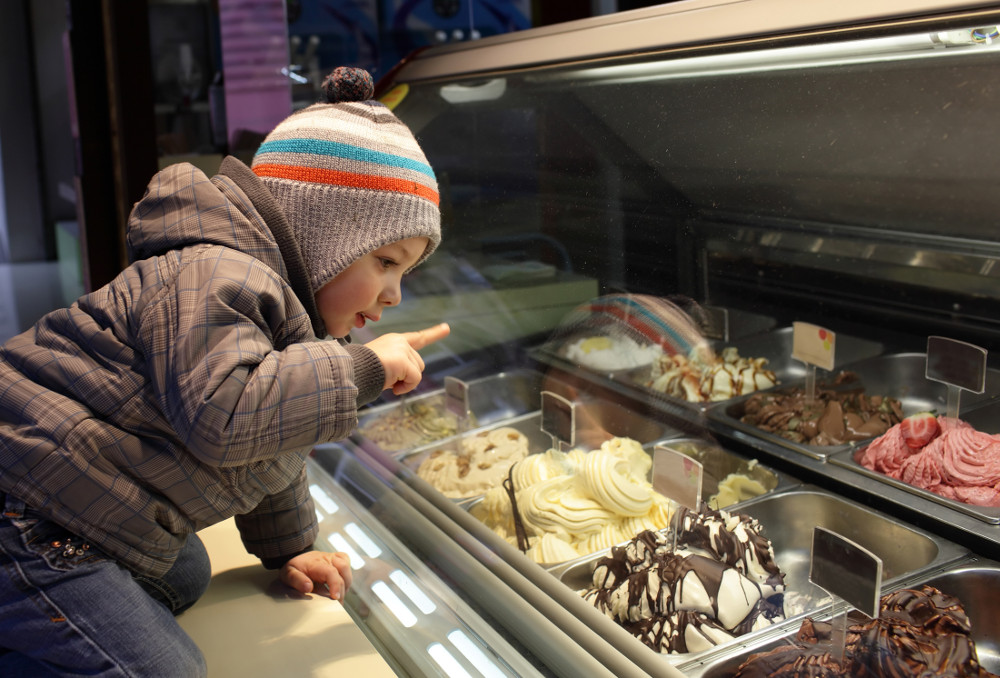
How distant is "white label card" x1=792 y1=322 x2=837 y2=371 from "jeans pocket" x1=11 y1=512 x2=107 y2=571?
1446mm

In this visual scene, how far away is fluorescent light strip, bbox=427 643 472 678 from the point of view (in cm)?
125

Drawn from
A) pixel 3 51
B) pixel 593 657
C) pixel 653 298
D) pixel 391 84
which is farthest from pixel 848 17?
pixel 3 51

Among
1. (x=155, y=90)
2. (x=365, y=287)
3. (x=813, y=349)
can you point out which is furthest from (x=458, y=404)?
(x=155, y=90)

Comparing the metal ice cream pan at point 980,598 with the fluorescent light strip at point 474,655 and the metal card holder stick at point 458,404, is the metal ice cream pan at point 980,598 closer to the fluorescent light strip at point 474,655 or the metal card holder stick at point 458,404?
the fluorescent light strip at point 474,655

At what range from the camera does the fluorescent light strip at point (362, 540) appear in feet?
5.33

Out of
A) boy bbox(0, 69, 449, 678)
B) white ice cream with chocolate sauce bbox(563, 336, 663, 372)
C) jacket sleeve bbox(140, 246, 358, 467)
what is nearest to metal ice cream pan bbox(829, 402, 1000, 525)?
white ice cream with chocolate sauce bbox(563, 336, 663, 372)

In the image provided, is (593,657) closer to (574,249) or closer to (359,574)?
(359,574)

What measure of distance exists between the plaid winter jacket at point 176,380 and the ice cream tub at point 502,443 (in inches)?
23.1

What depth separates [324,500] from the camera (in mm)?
1868

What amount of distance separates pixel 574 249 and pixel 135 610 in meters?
0.96

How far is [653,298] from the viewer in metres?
1.63

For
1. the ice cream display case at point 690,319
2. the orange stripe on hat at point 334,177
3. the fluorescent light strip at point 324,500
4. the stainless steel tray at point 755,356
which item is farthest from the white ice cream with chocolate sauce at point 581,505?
the orange stripe on hat at point 334,177

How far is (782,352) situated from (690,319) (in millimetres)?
568

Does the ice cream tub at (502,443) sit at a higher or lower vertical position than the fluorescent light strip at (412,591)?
higher
